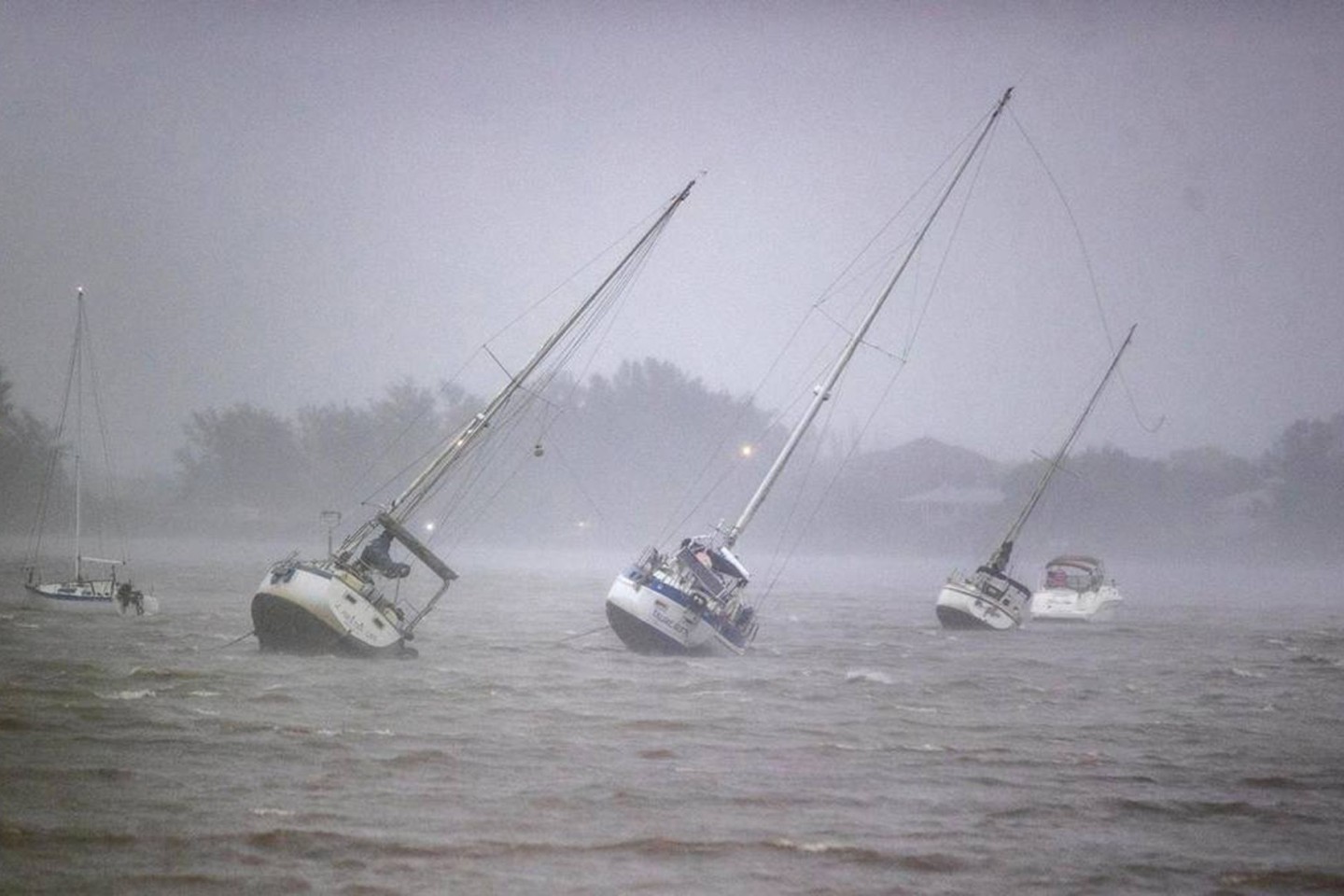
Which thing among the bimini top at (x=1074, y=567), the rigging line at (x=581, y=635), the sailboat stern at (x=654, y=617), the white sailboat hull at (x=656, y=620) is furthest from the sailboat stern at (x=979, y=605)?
the sailboat stern at (x=654, y=617)

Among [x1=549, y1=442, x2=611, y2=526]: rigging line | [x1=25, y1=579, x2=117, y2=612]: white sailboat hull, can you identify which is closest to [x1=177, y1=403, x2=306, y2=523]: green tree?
[x1=549, y1=442, x2=611, y2=526]: rigging line

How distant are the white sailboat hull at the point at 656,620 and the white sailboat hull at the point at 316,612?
6.96 meters

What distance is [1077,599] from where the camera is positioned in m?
57.5

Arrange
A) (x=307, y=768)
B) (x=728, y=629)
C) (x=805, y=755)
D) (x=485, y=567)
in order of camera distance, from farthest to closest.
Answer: (x=485, y=567) → (x=728, y=629) → (x=805, y=755) → (x=307, y=768)

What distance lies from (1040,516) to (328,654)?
129878 mm

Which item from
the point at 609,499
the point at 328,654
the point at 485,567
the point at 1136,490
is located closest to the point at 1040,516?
the point at 1136,490

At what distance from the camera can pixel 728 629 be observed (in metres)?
33.3

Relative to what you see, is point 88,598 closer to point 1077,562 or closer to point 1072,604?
point 1072,604

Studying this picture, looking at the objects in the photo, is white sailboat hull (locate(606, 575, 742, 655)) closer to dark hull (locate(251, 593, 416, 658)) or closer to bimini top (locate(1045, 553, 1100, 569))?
dark hull (locate(251, 593, 416, 658))

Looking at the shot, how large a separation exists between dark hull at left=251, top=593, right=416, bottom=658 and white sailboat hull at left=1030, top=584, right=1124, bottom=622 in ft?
129

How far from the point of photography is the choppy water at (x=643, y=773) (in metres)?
11.9

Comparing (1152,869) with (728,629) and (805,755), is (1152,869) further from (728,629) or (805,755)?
(728,629)

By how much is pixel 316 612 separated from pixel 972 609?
28.6 metres

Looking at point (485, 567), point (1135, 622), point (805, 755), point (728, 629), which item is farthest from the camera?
point (485, 567)
